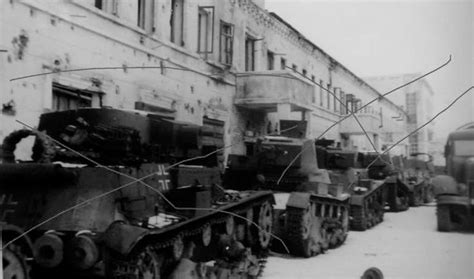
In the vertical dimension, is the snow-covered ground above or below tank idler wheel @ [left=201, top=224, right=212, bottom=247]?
below

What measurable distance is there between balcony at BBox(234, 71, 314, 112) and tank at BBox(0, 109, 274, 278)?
889cm

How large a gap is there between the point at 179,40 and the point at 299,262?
654 cm

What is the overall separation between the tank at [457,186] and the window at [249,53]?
784 cm

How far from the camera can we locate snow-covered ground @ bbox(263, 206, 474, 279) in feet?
15.9

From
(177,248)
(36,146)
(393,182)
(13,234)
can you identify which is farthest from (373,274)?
(393,182)

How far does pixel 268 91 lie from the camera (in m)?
14.4

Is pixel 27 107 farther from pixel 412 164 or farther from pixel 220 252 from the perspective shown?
pixel 412 164

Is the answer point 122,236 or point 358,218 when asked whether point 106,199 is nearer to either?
point 122,236

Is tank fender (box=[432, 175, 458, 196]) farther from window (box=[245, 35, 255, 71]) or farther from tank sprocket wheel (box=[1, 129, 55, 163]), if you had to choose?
tank sprocket wheel (box=[1, 129, 55, 163])

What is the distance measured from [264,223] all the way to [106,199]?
11.2 ft

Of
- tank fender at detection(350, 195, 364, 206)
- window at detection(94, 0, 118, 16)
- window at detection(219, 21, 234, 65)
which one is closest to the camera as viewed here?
window at detection(94, 0, 118, 16)

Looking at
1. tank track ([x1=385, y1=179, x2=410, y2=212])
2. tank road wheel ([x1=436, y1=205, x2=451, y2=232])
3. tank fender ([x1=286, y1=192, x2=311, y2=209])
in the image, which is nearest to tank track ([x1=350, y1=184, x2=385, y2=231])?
tank track ([x1=385, y1=179, x2=410, y2=212])

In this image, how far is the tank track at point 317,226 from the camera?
8062 mm

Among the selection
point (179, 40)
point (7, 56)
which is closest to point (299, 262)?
point (7, 56)
